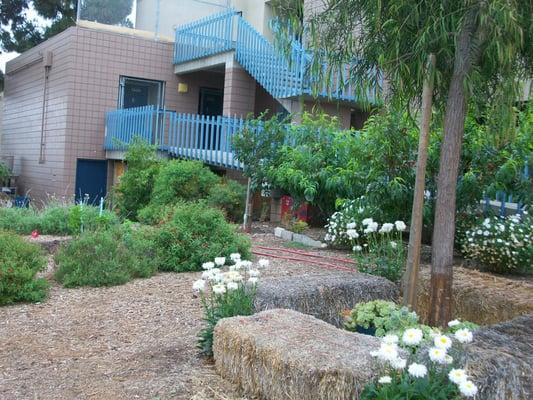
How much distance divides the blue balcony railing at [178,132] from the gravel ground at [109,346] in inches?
273

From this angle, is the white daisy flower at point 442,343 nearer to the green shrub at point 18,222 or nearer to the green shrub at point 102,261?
the green shrub at point 102,261

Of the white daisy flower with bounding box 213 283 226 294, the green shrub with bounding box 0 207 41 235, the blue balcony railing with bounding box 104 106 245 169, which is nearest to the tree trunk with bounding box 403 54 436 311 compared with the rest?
the white daisy flower with bounding box 213 283 226 294

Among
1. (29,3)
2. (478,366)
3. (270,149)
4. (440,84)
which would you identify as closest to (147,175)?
(270,149)

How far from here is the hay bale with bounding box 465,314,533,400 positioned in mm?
3316

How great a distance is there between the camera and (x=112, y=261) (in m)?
7.11

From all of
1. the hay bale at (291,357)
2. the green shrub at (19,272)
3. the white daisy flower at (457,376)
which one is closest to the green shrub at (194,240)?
the green shrub at (19,272)

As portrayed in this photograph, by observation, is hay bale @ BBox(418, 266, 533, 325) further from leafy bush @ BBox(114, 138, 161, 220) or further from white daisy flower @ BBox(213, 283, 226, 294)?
leafy bush @ BBox(114, 138, 161, 220)

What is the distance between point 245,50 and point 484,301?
417 inches

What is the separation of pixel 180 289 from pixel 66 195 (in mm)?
12128

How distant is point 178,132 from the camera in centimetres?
1555

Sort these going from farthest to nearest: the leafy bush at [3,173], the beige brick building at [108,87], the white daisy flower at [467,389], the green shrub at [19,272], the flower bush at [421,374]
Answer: the leafy bush at [3,173]
the beige brick building at [108,87]
the green shrub at [19,272]
the flower bush at [421,374]
the white daisy flower at [467,389]

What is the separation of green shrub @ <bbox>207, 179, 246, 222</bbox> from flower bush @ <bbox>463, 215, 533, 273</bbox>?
5160 mm

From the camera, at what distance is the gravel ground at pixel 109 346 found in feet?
13.1

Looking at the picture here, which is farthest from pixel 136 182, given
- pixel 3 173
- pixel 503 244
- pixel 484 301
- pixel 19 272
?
pixel 484 301
